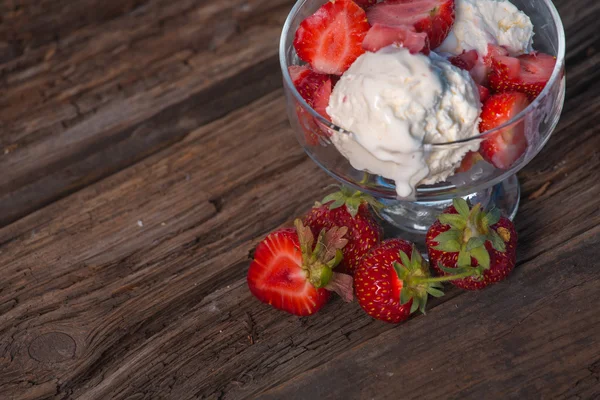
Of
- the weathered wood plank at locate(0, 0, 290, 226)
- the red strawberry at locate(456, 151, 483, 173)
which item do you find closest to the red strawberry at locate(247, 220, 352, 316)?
the red strawberry at locate(456, 151, 483, 173)

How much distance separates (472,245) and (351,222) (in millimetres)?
220

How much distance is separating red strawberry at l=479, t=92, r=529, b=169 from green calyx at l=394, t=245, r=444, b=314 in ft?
0.63

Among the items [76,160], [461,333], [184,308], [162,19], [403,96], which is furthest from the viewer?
[162,19]

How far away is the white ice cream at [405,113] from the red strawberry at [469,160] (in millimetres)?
20

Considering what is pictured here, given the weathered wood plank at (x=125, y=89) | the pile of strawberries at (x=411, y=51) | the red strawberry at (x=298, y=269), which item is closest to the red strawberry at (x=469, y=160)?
the pile of strawberries at (x=411, y=51)

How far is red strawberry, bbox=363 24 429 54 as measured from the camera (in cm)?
116

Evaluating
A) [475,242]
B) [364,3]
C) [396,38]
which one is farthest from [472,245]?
[364,3]

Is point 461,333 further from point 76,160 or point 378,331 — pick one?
point 76,160

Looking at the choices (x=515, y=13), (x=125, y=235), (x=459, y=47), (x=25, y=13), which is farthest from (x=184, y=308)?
(x=25, y=13)

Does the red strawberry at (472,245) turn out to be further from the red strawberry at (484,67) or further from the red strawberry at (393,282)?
the red strawberry at (484,67)

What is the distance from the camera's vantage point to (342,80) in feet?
3.92

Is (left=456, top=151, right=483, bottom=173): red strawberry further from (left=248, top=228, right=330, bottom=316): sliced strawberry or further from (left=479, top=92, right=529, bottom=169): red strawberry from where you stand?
(left=248, top=228, right=330, bottom=316): sliced strawberry

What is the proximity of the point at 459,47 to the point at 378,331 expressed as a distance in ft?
1.60

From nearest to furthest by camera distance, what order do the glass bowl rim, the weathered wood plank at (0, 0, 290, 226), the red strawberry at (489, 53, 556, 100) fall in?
1. the glass bowl rim
2. the red strawberry at (489, 53, 556, 100)
3. the weathered wood plank at (0, 0, 290, 226)
